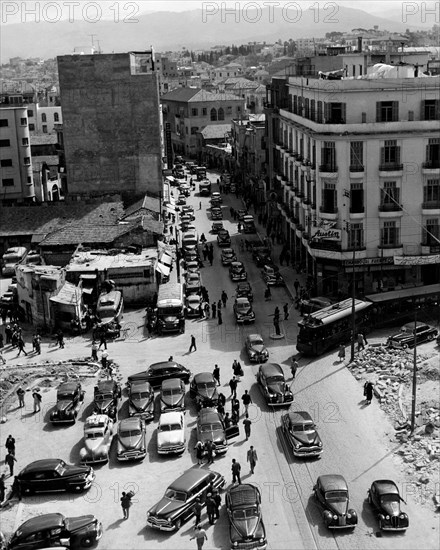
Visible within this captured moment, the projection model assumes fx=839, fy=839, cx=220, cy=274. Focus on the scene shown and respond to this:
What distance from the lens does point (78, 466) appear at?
38.6 m

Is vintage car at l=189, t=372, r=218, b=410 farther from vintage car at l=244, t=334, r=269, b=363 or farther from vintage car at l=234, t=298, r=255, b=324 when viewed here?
vintage car at l=234, t=298, r=255, b=324

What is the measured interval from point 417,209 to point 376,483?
1253 inches

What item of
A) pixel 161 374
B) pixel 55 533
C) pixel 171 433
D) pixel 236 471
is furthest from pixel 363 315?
pixel 55 533

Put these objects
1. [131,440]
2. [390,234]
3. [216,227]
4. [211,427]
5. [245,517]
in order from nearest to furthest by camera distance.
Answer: [245,517] < [131,440] < [211,427] < [390,234] < [216,227]

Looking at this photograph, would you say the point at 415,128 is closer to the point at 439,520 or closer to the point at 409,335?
the point at 409,335

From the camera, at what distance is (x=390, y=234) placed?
2489 inches

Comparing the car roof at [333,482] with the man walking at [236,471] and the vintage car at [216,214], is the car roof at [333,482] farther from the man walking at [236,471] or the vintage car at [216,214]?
the vintage car at [216,214]

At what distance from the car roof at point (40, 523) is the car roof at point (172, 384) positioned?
13.8 m

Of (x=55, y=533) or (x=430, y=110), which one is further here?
(x=430, y=110)

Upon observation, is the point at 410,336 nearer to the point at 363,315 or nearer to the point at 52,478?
the point at 363,315

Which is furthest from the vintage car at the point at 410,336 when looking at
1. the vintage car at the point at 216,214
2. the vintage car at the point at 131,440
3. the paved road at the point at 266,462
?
the vintage car at the point at 216,214

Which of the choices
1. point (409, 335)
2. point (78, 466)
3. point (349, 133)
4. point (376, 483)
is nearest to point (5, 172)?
point (349, 133)

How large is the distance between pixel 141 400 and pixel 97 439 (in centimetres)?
500

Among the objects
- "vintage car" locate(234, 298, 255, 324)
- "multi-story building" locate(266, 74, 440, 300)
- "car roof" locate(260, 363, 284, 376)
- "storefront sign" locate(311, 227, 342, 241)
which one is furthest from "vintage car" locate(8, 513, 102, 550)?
"storefront sign" locate(311, 227, 342, 241)
